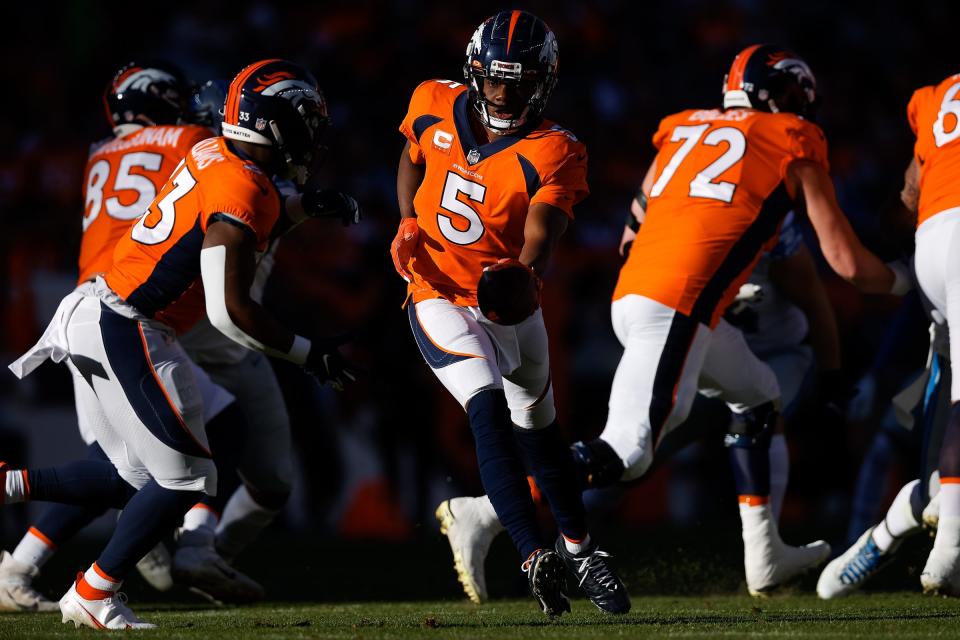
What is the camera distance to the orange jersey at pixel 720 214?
471cm

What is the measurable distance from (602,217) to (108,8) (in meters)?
4.13

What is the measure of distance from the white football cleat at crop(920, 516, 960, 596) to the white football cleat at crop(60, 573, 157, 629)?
2222mm

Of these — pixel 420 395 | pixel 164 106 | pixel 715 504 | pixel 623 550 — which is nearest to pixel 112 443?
pixel 164 106

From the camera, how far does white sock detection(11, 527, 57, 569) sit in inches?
195

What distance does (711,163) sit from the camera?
486 cm

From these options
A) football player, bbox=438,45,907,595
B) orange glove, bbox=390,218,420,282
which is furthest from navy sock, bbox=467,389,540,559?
football player, bbox=438,45,907,595

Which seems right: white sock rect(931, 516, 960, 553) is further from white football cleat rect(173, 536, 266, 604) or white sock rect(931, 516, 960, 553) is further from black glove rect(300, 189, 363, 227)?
white football cleat rect(173, 536, 266, 604)

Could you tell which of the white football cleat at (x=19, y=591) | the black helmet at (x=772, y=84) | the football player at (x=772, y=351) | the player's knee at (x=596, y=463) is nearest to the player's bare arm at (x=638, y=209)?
the football player at (x=772, y=351)

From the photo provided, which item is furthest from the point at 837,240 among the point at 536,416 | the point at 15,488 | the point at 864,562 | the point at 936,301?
the point at 15,488

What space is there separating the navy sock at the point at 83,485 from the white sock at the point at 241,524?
96 cm

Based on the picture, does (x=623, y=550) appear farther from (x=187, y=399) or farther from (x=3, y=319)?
(x=3, y=319)

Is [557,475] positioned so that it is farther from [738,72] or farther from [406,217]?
[738,72]

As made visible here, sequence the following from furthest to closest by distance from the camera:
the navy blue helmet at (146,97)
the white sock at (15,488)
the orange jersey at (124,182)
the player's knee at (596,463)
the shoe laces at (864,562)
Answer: the navy blue helmet at (146,97) → the orange jersey at (124,182) → the shoe laces at (864,562) → the player's knee at (596,463) → the white sock at (15,488)

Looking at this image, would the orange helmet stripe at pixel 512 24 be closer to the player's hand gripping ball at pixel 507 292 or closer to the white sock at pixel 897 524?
the player's hand gripping ball at pixel 507 292
